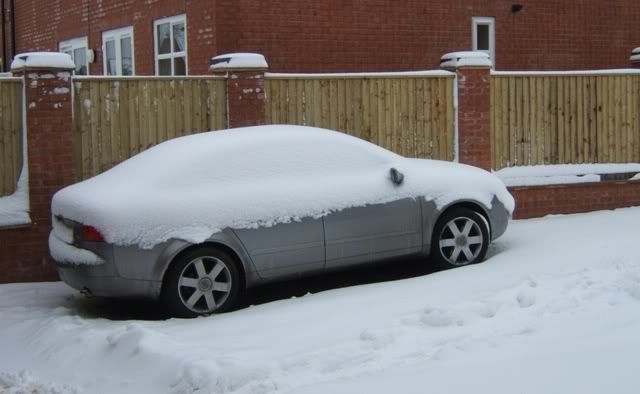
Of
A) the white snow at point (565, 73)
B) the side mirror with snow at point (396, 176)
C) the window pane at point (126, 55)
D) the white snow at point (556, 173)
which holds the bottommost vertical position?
the white snow at point (556, 173)

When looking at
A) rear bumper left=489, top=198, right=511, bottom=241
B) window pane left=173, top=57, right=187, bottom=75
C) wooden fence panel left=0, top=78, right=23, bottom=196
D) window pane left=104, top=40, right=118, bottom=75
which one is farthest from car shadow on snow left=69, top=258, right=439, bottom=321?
window pane left=104, top=40, right=118, bottom=75

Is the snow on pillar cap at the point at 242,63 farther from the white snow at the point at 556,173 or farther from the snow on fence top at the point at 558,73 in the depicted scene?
the white snow at the point at 556,173

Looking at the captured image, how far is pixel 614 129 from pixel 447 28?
403cm

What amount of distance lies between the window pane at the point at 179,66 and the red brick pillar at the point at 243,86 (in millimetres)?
4339

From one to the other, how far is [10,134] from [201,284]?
3293 millimetres

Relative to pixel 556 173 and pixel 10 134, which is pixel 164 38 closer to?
pixel 10 134

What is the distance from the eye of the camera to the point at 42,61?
9227 mm

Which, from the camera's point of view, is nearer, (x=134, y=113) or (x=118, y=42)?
(x=134, y=113)

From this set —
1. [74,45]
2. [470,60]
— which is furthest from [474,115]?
[74,45]

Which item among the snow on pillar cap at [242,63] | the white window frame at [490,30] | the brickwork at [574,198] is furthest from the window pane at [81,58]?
the brickwork at [574,198]

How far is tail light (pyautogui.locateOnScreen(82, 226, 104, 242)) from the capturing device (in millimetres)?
7213

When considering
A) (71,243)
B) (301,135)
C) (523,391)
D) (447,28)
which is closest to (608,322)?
(523,391)

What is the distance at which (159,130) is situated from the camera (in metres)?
9.90

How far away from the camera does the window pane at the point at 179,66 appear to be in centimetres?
1438
